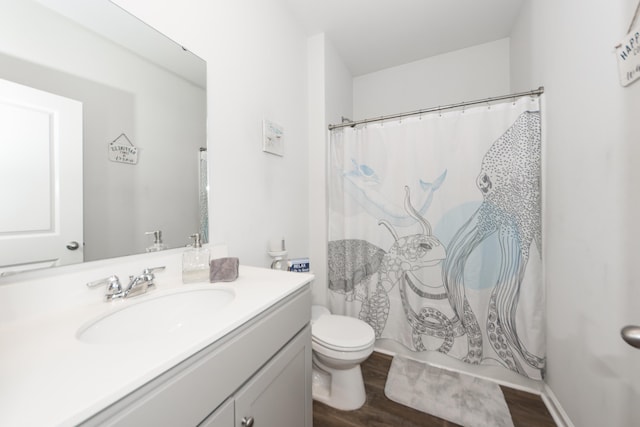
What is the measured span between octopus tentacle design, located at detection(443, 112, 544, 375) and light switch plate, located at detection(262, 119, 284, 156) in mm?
1315

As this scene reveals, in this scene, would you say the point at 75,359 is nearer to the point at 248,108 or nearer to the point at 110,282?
the point at 110,282

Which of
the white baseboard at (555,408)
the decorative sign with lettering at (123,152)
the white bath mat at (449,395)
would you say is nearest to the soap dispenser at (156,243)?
the decorative sign with lettering at (123,152)

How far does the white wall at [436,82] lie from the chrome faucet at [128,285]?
245 centimetres

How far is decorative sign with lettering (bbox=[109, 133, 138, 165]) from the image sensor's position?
849mm

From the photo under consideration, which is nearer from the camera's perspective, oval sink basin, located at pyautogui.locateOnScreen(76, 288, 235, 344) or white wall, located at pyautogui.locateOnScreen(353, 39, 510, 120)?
oval sink basin, located at pyautogui.locateOnScreen(76, 288, 235, 344)

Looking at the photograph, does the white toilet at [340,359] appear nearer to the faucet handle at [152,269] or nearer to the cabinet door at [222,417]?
the cabinet door at [222,417]

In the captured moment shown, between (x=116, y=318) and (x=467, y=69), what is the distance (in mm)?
2939

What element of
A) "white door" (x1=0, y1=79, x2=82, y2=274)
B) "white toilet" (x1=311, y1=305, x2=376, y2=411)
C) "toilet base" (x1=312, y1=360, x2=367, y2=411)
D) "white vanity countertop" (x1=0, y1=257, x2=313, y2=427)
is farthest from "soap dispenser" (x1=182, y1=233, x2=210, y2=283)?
"toilet base" (x1=312, y1=360, x2=367, y2=411)

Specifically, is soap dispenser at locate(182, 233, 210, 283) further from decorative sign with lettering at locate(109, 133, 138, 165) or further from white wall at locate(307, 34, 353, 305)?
white wall at locate(307, 34, 353, 305)

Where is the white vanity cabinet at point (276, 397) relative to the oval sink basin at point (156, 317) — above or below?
below

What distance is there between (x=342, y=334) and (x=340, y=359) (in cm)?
13

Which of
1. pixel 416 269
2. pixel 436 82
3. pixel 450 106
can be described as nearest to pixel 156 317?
pixel 416 269

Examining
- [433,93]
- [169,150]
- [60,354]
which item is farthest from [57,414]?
[433,93]

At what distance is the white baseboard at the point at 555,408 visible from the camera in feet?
3.89
